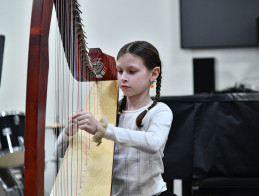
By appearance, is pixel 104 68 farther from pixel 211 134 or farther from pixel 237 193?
pixel 237 193

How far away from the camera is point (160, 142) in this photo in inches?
39.5

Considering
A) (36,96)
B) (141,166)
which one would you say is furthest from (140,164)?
(36,96)

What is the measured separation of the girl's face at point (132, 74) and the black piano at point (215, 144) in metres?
0.62

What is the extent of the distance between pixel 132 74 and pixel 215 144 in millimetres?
800

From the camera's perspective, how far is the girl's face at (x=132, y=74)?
3.69ft

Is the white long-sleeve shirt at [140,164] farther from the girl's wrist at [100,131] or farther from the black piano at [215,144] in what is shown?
the black piano at [215,144]

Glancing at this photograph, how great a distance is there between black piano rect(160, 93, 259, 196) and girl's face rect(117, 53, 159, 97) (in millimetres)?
620

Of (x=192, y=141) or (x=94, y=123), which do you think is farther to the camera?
(x=192, y=141)

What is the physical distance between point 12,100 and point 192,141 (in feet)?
7.51

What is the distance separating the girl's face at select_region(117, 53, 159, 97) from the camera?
1126 millimetres

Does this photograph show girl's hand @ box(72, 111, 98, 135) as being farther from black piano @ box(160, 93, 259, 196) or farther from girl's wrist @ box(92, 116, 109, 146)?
black piano @ box(160, 93, 259, 196)

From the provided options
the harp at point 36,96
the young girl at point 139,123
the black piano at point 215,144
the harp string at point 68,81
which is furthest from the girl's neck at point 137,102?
the harp at point 36,96

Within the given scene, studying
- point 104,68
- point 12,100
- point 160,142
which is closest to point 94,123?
point 160,142

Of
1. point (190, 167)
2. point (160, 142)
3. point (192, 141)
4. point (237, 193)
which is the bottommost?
point (237, 193)
